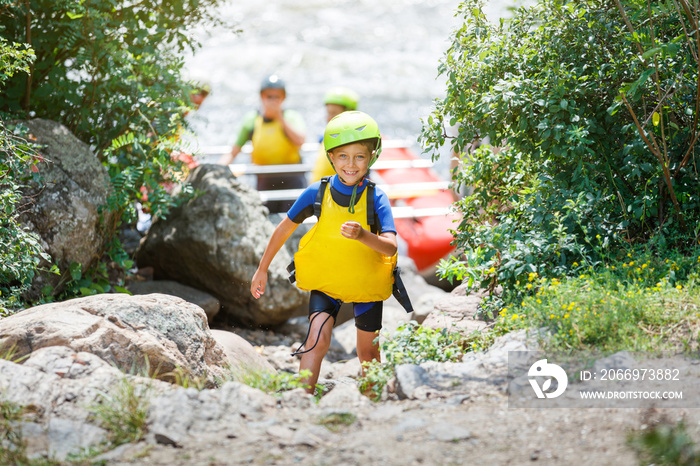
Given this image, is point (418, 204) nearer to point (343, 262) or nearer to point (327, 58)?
point (343, 262)

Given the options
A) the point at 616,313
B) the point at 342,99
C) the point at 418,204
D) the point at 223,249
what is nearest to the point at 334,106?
the point at 342,99

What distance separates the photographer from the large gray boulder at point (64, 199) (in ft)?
16.7

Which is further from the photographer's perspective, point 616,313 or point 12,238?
point 12,238

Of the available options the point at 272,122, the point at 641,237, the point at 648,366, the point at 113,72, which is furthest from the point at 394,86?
the point at 648,366

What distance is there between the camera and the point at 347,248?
4.11m

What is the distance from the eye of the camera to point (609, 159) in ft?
14.7

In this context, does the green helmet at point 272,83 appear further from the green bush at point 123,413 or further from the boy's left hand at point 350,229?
the green bush at point 123,413

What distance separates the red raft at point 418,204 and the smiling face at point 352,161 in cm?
413

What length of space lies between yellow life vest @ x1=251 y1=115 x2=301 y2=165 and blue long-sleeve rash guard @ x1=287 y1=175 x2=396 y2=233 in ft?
16.2

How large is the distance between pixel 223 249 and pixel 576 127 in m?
3.65

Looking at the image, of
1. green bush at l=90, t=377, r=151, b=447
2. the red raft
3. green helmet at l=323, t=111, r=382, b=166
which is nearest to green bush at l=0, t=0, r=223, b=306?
green helmet at l=323, t=111, r=382, b=166

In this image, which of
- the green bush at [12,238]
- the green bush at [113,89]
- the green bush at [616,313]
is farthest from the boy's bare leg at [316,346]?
the green bush at [113,89]

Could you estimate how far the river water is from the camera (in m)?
18.8

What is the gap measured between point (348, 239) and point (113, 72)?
2.99 m
